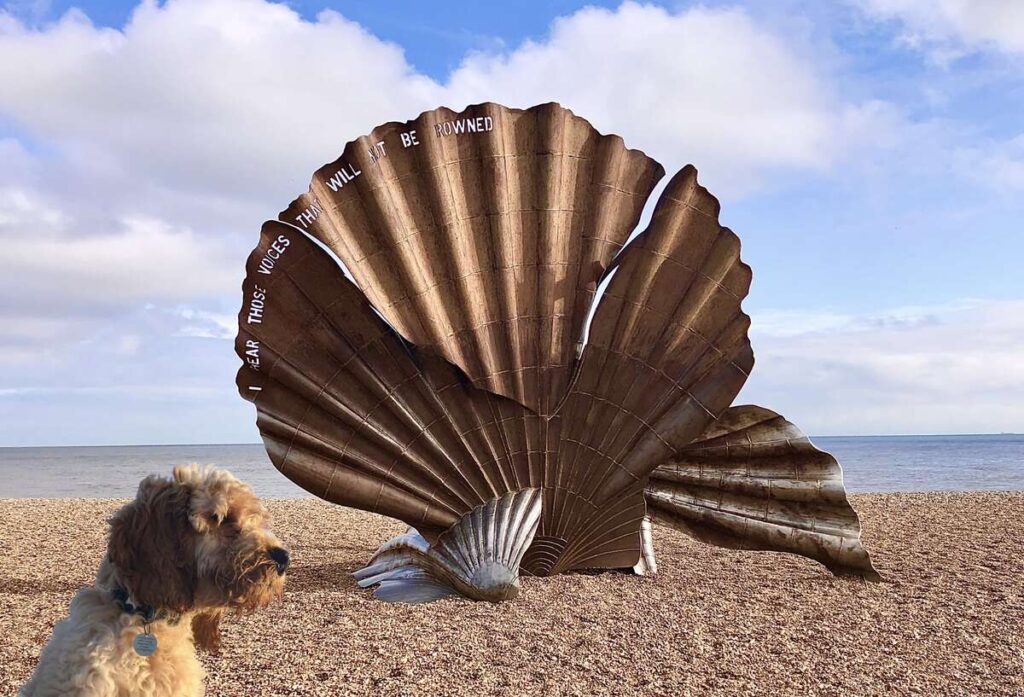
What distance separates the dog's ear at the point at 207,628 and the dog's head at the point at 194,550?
0.13 m

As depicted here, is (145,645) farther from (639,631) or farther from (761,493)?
(761,493)

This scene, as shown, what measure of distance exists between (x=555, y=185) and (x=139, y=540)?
13.1ft

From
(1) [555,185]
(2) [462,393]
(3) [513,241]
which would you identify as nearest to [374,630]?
(2) [462,393]

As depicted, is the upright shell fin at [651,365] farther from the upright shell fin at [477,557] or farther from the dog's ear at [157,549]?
the dog's ear at [157,549]

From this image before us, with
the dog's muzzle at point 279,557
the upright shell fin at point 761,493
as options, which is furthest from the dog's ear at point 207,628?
the upright shell fin at point 761,493

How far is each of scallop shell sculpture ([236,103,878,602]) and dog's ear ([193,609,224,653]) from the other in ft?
9.11

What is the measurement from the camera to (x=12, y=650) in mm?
4602

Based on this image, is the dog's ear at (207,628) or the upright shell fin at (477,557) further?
the upright shell fin at (477,557)

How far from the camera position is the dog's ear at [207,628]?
2.67m

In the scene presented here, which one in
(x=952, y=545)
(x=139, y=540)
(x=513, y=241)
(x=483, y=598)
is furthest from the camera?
(x=952, y=545)

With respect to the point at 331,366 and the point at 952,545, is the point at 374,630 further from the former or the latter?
the point at 952,545

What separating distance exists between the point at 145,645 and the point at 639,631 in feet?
9.90

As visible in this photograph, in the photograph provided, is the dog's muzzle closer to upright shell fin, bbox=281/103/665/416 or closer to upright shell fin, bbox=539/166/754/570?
upright shell fin, bbox=281/103/665/416

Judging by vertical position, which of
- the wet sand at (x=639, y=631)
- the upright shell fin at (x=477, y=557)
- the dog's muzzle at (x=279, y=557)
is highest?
the dog's muzzle at (x=279, y=557)
